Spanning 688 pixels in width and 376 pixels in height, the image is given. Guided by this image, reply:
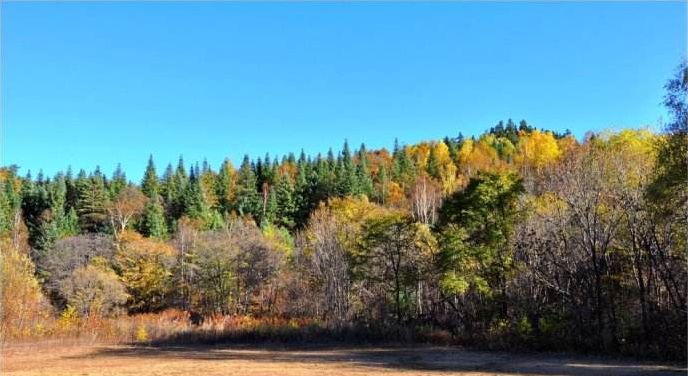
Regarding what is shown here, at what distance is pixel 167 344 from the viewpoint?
3725 centimetres

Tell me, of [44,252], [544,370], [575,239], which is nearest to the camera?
[544,370]

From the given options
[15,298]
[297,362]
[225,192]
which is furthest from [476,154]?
[297,362]

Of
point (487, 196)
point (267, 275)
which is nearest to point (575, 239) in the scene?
point (487, 196)

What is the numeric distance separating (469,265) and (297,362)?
11.8 meters

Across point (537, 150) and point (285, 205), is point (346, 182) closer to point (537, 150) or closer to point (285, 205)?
point (285, 205)

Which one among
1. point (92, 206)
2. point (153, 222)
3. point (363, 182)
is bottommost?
point (153, 222)

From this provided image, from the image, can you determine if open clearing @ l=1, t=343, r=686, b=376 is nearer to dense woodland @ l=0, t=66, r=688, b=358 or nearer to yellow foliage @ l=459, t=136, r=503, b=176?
dense woodland @ l=0, t=66, r=688, b=358

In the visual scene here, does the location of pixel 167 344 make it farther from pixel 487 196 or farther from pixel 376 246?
pixel 487 196

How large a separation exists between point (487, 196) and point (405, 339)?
10282 mm

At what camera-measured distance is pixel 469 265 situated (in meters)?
31.8

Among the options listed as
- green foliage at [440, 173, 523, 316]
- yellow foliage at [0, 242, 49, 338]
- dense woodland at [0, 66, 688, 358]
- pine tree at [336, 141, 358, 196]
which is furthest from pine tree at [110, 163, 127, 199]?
green foliage at [440, 173, 523, 316]

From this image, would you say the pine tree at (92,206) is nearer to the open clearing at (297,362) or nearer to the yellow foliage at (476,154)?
the open clearing at (297,362)

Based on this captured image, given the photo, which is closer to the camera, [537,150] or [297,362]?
[297,362]

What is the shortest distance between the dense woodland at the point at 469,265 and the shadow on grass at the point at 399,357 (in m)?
3.04
